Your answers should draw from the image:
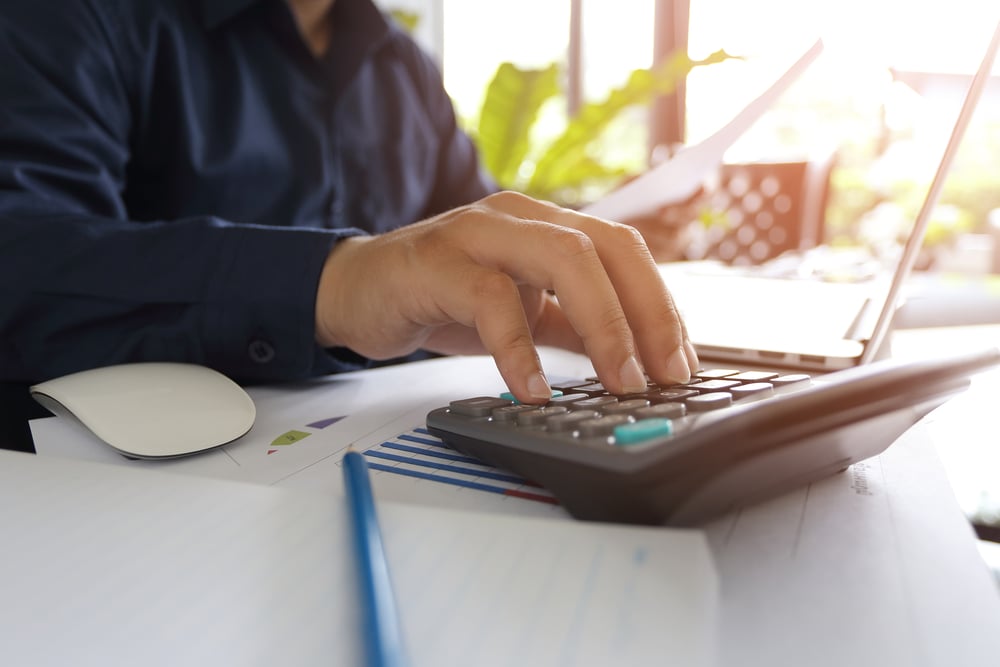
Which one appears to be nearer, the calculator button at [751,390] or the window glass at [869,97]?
the calculator button at [751,390]

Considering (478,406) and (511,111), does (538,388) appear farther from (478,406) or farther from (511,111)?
(511,111)

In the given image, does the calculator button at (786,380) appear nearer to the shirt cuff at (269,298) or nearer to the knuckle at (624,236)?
the knuckle at (624,236)

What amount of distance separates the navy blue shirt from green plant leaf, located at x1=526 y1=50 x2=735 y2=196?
0.98 metres

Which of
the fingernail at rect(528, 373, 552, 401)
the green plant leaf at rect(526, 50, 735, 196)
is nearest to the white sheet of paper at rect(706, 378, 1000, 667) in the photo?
the fingernail at rect(528, 373, 552, 401)

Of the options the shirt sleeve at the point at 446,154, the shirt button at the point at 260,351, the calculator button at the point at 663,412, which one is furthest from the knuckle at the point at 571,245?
the shirt sleeve at the point at 446,154

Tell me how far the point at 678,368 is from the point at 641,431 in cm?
12

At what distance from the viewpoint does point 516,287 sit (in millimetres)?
381

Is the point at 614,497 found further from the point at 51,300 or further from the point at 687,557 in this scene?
the point at 51,300

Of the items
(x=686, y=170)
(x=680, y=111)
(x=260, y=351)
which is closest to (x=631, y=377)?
(x=260, y=351)

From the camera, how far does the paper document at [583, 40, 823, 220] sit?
0.60 m

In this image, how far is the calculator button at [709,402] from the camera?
0.88 ft

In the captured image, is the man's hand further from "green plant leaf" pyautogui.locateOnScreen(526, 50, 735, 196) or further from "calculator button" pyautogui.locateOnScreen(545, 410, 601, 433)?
"green plant leaf" pyautogui.locateOnScreen(526, 50, 735, 196)

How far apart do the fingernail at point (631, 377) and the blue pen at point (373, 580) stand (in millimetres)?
134

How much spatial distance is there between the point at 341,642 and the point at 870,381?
7.6 inches
